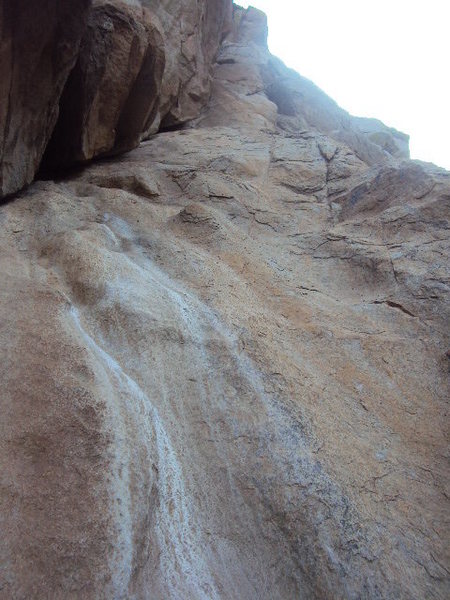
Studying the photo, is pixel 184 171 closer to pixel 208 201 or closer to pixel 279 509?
pixel 208 201

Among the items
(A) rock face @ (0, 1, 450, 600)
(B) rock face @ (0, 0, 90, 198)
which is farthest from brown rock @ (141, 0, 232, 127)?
(A) rock face @ (0, 1, 450, 600)

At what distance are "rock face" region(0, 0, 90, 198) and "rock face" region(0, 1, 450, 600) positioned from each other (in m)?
0.75

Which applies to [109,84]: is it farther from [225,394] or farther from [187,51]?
[225,394]

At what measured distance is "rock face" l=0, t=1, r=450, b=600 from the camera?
130 inches

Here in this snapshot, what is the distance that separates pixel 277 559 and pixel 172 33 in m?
11.1

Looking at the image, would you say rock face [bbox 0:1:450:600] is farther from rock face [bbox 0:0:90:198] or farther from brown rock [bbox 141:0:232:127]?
brown rock [bbox 141:0:232:127]

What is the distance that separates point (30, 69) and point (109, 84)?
188 cm

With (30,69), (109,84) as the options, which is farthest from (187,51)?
(30,69)

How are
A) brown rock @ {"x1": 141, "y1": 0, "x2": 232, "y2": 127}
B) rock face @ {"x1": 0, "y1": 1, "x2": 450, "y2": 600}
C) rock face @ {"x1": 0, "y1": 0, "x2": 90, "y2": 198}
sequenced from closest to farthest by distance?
1. rock face @ {"x1": 0, "y1": 1, "x2": 450, "y2": 600}
2. rock face @ {"x1": 0, "y1": 0, "x2": 90, "y2": 198}
3. brown rock @ {"x1": 141, "y1": 0, "x2": 232, "y2": 127}

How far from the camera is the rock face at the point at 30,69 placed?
19.8 feet

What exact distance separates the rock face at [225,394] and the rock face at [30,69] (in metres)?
0.75

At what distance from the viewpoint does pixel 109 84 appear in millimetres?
8211

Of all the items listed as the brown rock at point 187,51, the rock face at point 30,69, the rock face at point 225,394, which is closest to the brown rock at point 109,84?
the rock face at point 30,69

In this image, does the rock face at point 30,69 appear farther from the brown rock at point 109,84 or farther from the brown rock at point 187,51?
the brown rock at point 187,51
